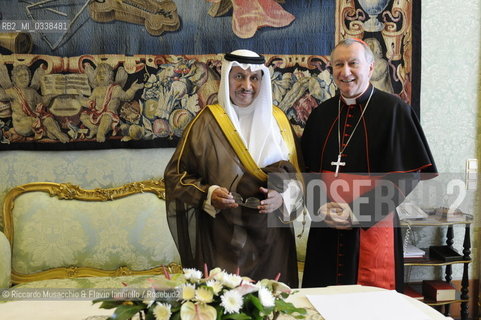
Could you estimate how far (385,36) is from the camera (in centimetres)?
358

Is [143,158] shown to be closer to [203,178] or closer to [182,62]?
[182,62]

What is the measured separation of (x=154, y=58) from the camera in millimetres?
3434

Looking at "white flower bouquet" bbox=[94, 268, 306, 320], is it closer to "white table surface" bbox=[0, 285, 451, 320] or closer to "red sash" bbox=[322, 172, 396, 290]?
"white table surface" bbox=[0, 285, 451, 320]

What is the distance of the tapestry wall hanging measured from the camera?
3359mm

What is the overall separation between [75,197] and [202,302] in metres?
2.40

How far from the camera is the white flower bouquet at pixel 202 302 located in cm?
122

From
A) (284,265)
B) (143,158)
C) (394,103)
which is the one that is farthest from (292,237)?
(143,158)

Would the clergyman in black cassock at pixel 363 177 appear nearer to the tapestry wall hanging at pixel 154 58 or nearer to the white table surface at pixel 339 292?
the white table surface at pixel 339 292

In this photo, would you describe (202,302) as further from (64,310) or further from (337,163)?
(337,163)

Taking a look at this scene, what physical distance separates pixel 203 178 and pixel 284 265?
62 cm

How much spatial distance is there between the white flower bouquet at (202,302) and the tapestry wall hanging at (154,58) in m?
2.27

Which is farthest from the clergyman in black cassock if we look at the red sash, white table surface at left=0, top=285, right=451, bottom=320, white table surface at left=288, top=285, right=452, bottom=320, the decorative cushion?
the decorative cushion

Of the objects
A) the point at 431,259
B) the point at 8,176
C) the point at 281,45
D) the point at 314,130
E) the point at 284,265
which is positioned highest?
the point at 281,45

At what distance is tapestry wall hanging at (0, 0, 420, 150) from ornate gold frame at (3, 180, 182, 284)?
0.94 ft
